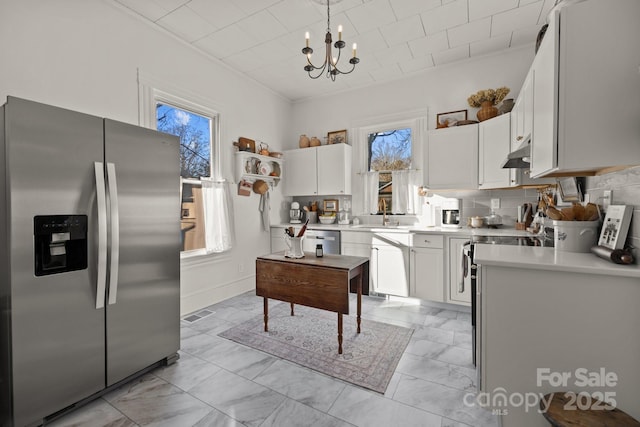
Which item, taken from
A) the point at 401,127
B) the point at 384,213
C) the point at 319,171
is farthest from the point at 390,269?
the point at 401,127

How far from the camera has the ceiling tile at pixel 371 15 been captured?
2.59m

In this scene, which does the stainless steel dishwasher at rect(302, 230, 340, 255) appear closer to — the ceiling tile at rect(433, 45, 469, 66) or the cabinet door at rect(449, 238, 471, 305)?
the cabinet door at rect(449, 238, 471, 305)

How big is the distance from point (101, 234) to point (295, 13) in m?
2.43

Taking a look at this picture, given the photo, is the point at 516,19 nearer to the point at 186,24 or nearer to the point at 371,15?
the point at 371,15

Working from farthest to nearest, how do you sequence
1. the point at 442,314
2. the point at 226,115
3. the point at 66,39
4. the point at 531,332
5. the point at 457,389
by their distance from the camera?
1. the point at 226,115
2. the point at 442,314
3. the point at 66,39
4. the point at 457,389
5. the point at 531,332

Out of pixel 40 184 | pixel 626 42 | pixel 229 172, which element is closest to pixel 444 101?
pixel 626 42

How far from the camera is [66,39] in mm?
2266

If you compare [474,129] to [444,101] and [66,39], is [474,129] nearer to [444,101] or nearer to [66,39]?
[444,101]

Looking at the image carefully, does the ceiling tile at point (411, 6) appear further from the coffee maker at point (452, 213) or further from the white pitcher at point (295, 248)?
the white pitcher at point (295, 248)

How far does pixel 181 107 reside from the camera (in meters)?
3.22

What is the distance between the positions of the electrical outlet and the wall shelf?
344cm

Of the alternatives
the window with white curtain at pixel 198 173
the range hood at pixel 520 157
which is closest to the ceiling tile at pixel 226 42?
the window with white curtain at pixel 198 173

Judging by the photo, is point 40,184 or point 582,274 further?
point 40,184

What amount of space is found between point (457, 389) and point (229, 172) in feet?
10.6
